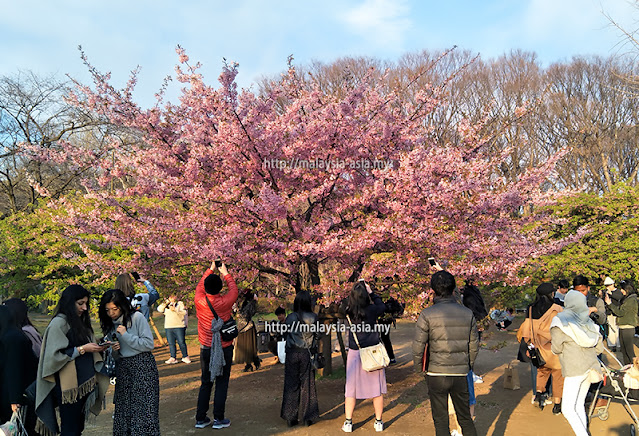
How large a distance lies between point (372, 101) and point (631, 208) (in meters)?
10.1

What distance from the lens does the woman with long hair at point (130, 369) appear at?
472cm

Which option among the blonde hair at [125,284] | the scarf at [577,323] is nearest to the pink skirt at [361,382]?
the scarf at [577,323]

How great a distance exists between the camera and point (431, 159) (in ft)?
23.4

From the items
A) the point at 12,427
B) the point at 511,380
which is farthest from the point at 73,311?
the point at 511,380

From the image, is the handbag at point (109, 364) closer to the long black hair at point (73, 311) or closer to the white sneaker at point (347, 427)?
the long black hair at point (73, 311)

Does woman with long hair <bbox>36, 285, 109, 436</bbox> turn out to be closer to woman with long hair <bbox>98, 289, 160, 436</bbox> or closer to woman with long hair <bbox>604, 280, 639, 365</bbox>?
woman with long hair <bbox>98, 289, 160, 436</bbox>

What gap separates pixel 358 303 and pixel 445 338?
159 cm

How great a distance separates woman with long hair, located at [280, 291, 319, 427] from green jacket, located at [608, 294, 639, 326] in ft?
A: 22.7

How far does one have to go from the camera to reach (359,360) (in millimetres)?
6129

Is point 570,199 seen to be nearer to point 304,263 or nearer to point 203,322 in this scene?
point 304,263

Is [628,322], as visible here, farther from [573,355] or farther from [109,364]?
[109,364]

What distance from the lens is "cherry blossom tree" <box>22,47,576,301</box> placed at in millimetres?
7094

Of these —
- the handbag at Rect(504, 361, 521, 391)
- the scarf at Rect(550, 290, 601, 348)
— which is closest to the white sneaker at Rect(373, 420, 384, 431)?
the scarf at Rect(550, 290, 601, 348)

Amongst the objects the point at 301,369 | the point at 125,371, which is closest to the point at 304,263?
the point at 301,369
